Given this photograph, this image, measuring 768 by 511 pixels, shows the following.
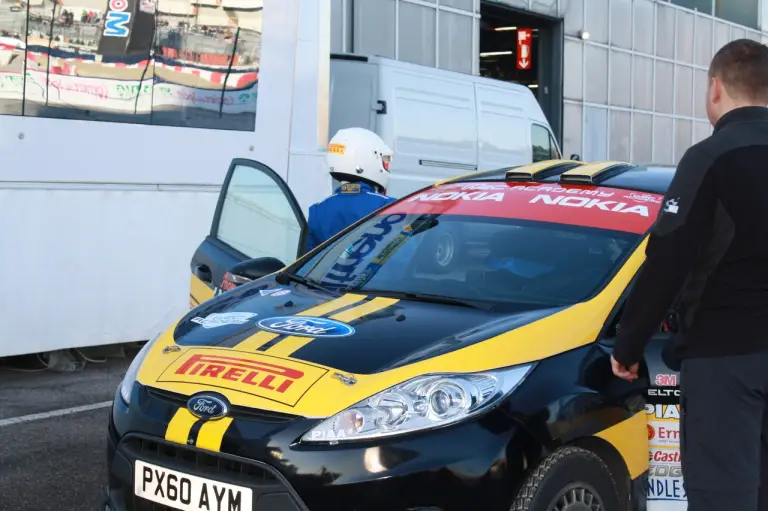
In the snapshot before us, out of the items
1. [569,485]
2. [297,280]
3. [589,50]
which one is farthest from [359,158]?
[589,50]

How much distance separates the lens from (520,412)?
3078mm

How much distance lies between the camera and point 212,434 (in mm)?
3047

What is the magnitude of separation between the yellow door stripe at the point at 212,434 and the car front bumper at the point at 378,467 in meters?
0.02

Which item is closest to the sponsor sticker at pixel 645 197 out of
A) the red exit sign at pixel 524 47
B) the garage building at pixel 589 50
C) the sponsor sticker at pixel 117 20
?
the sponsor sticker at pixel 117 20

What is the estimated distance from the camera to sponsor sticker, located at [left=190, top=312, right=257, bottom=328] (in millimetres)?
3664

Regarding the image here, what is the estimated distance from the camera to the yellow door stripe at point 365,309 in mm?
3633

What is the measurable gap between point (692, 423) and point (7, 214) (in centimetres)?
505

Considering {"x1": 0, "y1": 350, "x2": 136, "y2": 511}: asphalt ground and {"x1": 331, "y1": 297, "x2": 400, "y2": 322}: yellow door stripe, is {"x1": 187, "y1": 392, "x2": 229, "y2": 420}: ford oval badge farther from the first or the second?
{"x1": 0, "y1": 350, "x2": 136, "y2": 511}: asphalt ground

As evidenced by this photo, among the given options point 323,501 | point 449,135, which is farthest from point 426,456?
point 449,135

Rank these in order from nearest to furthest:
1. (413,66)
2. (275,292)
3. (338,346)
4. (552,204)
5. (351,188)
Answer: (338,346), (275,292), (552,204), (351,188), (413,66)

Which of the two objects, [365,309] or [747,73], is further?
[365,309]

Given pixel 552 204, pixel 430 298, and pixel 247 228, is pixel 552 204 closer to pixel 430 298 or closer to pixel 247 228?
pixel 430 298

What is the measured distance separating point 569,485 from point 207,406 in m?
1.10

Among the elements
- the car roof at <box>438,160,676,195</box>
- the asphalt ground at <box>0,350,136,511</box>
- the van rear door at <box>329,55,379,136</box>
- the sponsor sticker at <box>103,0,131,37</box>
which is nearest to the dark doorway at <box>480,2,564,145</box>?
the van rear door at <box>329,55,379,136</box>
